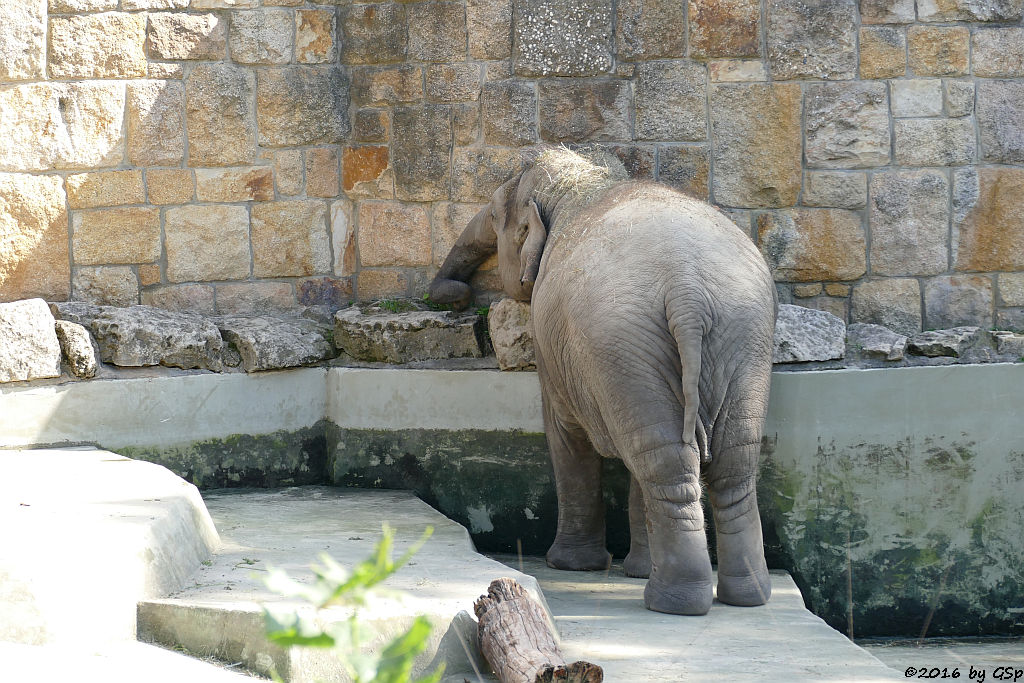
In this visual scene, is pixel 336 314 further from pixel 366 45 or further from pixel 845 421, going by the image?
pixel 845 421

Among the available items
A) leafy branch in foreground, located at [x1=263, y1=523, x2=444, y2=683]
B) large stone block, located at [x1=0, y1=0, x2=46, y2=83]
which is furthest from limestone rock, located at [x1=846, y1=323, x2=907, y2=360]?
leafy branch in foreground, located at [x1=263, y1=523, x2=444, y2=683]

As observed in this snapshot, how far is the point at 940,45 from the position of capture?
5.57 meters

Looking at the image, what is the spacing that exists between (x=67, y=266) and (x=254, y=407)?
1.31 metres

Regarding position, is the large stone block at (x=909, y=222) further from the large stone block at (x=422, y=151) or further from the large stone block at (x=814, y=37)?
the large stone block at (x=422, y=151)

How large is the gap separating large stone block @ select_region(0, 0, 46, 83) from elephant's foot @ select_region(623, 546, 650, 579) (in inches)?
160

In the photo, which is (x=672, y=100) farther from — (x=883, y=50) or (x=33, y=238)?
(x=33, y=238)

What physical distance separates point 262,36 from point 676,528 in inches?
148

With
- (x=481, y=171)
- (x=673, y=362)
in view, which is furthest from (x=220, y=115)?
(x=673, y=362)

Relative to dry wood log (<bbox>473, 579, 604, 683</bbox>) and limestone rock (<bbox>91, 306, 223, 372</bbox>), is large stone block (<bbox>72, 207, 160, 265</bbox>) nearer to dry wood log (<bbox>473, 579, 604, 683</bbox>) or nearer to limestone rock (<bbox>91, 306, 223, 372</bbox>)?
limestone rock (<bbox>91, 306, 223, 372</bbox>)

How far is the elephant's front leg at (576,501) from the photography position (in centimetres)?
522

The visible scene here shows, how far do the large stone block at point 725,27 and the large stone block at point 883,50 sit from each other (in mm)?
539

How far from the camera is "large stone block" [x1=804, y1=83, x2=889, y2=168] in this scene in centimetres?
559

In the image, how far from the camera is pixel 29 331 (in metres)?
5.49

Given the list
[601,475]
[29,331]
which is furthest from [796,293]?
[29,331]
